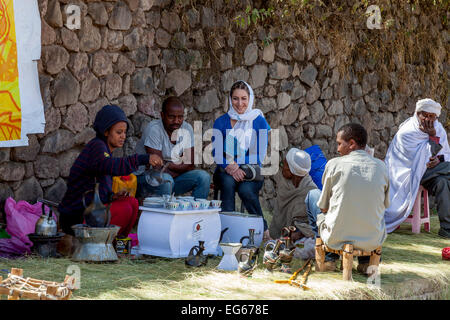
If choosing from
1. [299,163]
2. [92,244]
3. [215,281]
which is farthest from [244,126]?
[215,281]

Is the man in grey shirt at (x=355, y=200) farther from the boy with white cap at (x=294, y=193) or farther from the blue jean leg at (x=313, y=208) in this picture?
the boy with white cap at (x=294, y=193)

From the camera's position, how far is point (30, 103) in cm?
565

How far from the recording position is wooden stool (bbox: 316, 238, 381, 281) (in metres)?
4.69

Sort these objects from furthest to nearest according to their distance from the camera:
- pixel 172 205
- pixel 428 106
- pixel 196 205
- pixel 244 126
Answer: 1. pixel 428 106
2. pixel 244 126
3. pixel 196 205
4. pixel 172 205

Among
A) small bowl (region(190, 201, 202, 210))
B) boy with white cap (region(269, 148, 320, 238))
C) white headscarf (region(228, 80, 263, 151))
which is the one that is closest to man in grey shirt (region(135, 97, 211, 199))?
white headscarf (region(228, 80, 263, 151))

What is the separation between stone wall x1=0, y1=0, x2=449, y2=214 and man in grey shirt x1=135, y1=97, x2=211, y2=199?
0.36m

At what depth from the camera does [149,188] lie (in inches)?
248

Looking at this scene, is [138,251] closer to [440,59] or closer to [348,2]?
[348,2]

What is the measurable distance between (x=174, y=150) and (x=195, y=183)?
0.39 metres

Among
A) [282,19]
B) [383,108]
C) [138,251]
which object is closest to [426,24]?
[383,108]

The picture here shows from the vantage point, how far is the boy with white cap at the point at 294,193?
5.84 meters

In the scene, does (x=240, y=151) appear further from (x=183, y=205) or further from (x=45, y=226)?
(x=45, y=226)
